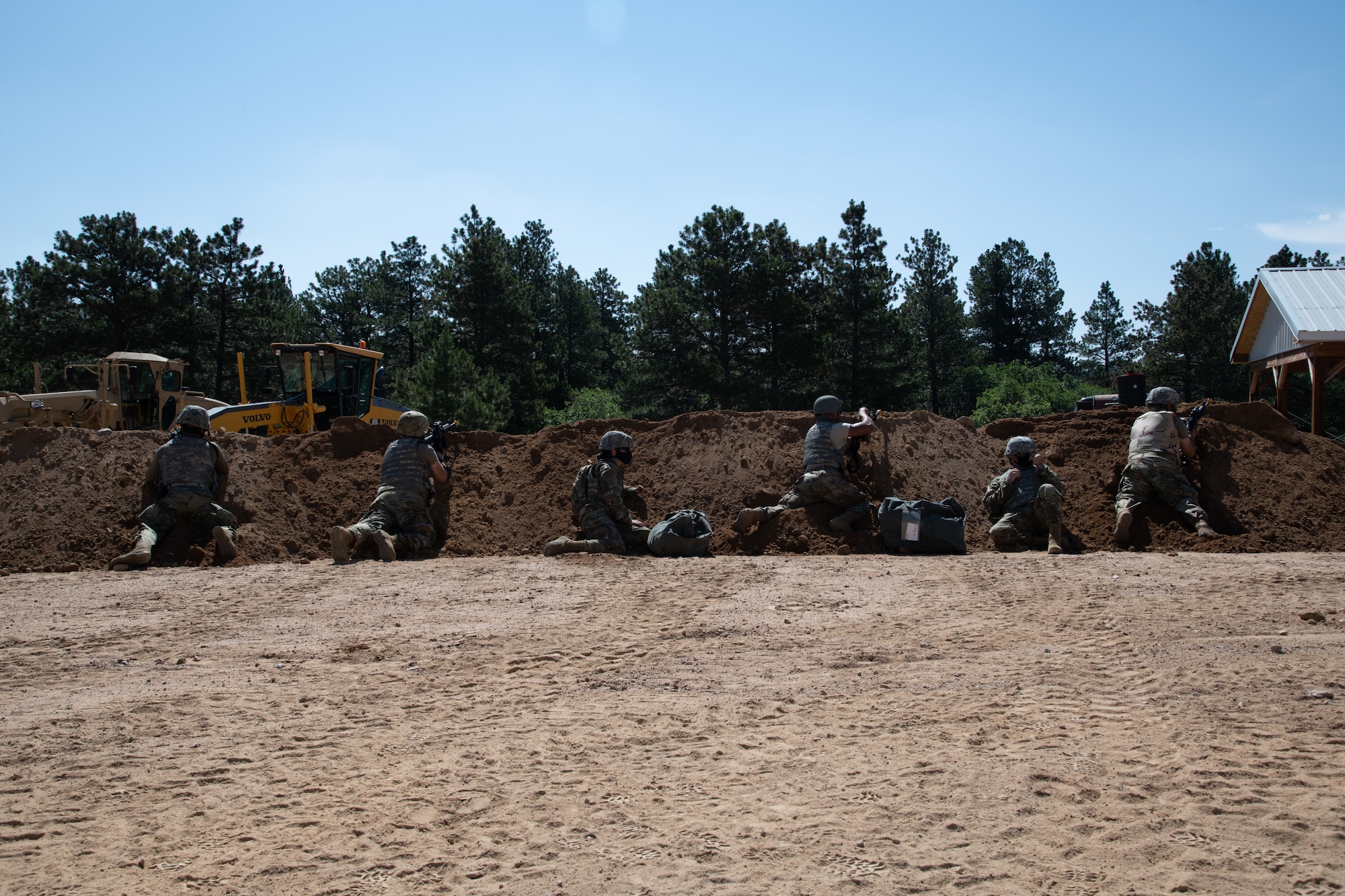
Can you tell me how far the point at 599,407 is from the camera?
119 feet

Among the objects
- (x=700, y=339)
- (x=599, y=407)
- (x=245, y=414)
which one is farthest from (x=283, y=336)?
(x=245, y=414)

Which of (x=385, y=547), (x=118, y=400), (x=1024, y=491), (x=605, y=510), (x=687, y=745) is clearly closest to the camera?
(x=687, y=745)

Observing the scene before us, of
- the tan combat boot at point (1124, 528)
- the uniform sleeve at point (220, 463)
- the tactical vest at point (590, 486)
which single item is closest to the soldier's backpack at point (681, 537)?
the tactical vest at point (590, 486)

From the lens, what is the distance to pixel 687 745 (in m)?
4.49

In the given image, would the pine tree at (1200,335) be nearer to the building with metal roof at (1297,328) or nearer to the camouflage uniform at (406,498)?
the building with metal roof at (1297,328)

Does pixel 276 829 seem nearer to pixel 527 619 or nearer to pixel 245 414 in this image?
pixel 527 619

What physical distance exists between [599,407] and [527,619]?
95.1ft

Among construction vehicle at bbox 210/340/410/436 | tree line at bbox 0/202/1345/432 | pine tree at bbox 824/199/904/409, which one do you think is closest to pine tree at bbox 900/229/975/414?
tree line at bbox 0/202/1345/432

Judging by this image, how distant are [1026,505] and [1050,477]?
51cm

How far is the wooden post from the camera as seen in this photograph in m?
16.8

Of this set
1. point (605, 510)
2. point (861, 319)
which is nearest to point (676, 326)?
point (861, 319)

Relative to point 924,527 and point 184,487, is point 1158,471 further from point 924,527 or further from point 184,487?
point 184,487

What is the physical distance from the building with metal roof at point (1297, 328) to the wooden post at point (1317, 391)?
13 millimetres

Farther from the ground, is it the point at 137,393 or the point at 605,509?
the point at 137,393
